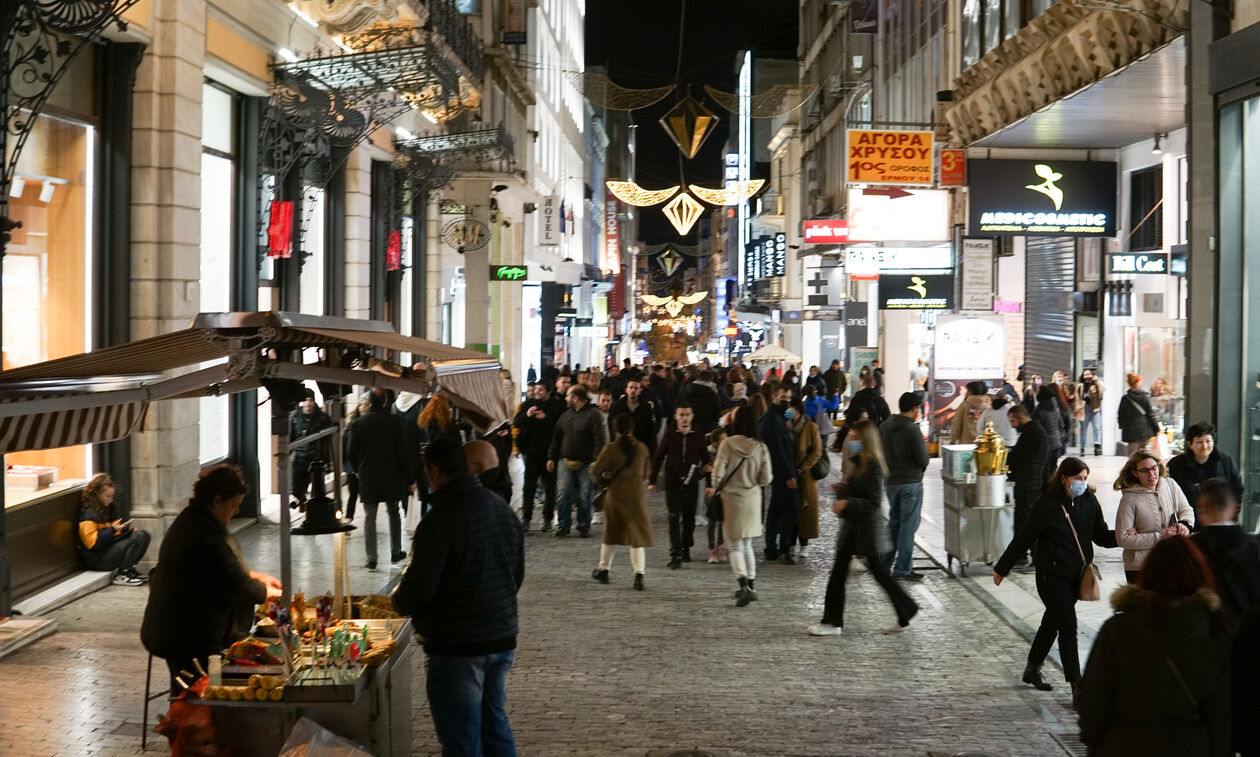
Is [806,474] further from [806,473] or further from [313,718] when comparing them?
[313,718]

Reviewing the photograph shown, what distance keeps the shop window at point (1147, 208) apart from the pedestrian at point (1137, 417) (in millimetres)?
3521

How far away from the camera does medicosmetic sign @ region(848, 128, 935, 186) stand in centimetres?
2258

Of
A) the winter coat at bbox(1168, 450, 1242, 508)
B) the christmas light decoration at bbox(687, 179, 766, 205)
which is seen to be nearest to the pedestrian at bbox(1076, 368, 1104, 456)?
the winter coat at bbox(1168, 450, 1242, 508)

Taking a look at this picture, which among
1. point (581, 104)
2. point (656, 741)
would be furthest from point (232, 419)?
point (581, 104)

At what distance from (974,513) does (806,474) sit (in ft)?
7.40

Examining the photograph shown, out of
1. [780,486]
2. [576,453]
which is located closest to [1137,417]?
[780,486]

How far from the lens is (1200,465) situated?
10.7 metres

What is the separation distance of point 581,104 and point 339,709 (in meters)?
66.4

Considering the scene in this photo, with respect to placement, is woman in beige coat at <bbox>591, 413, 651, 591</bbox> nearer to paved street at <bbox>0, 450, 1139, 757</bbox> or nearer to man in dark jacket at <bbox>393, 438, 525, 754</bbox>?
paved street at <bbox>0, 450, 1139, 757</bbox>

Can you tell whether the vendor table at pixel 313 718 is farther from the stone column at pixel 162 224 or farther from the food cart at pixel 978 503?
the food cart at pixel 978 503

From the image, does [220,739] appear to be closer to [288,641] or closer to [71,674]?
[288,641]

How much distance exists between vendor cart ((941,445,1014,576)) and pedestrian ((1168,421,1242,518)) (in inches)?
103

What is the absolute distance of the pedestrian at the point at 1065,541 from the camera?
345 inches

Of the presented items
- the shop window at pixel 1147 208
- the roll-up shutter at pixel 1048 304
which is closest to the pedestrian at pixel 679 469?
the shop window at pixel 1147 208
